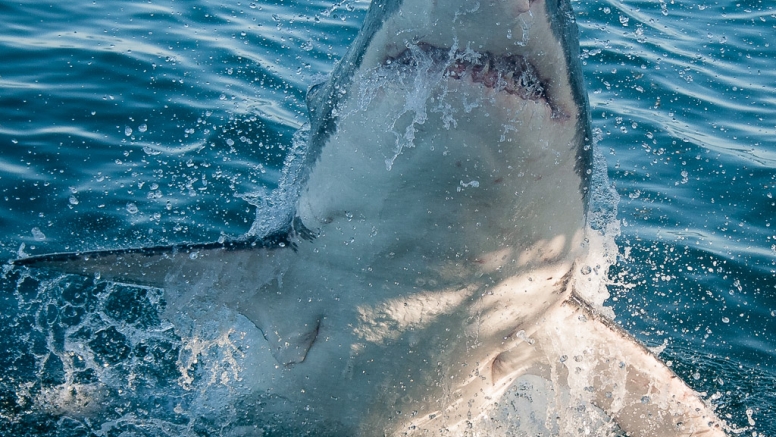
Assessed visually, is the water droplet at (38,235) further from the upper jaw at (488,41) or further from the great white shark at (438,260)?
the upper jaw at (488,41)

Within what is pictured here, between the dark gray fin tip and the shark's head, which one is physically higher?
the shark's head

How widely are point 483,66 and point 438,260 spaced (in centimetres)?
87

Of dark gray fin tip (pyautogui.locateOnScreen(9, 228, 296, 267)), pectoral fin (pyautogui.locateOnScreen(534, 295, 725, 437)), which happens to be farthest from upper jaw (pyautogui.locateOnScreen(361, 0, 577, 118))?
pectoral fin (pyautogui.locateOnScreen(534, 295, 725, 437))

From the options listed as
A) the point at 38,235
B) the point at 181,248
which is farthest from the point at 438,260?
the point at 38,235

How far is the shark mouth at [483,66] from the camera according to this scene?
248cm

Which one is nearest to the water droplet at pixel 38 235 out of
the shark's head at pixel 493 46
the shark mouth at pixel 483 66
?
the shark's head at pixel 493 46

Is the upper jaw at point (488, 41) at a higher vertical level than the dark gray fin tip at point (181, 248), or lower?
higher

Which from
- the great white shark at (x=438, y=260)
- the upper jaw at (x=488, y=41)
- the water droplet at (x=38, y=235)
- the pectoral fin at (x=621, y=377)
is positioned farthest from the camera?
the water droplet at (x=38, y=235)

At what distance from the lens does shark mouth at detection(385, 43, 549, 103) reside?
8.14ft

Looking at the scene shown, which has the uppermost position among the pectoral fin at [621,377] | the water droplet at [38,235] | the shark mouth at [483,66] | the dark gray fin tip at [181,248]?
the shark mouth at [483,66]

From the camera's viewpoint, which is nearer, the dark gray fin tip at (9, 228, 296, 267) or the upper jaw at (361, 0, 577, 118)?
the upper jaw at (361, 0, 577, 118)

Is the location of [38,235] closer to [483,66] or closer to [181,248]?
[181,248]

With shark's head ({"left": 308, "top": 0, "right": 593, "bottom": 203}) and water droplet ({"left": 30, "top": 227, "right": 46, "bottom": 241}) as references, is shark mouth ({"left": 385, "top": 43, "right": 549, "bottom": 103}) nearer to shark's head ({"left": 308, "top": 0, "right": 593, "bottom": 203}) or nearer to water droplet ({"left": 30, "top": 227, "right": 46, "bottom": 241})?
shark's head ({"left": 308, "top": 0, "right": 593, "bottom": 203})

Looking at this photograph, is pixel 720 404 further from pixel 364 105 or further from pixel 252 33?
pixel 252 33
